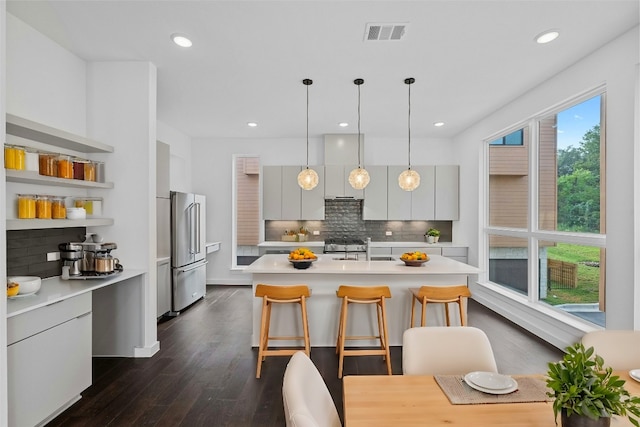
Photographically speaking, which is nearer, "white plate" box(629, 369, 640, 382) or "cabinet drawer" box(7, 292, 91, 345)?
"white plate" box(629, 369, 640, 382)

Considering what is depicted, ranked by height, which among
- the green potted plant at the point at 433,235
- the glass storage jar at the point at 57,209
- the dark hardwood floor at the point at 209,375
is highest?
the glass storage jar at the point at 57,209

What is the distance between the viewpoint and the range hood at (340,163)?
20.9 feet

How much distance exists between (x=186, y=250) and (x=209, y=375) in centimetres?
243

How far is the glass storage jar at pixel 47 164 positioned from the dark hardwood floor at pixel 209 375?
1778mm

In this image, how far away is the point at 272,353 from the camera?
3127 mm

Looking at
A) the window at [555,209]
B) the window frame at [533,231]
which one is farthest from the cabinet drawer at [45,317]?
the window at [555,209]

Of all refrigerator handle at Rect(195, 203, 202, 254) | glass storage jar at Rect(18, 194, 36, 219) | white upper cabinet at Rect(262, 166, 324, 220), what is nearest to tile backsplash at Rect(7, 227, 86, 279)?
glass storage jar at Rect(18, 194, 36, 219)

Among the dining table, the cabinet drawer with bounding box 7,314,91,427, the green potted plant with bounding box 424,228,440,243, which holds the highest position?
the green potted plant with bounding box 424,228,440,243

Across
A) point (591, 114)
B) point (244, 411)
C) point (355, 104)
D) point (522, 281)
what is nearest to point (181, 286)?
point (244, 411)

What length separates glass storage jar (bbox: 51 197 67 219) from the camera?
294 centimetres

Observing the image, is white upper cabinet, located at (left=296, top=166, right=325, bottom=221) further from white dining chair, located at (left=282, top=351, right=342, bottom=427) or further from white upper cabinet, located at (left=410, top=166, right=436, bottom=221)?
white dining chair, located at (left=282, top=351, right=342, bottom=427)

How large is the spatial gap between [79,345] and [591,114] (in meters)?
4.99

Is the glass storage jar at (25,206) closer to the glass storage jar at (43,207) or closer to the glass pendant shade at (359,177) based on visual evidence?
the glass storage jar at (43,207)

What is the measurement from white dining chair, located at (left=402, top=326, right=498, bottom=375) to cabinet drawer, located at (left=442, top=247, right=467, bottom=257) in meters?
4.62
